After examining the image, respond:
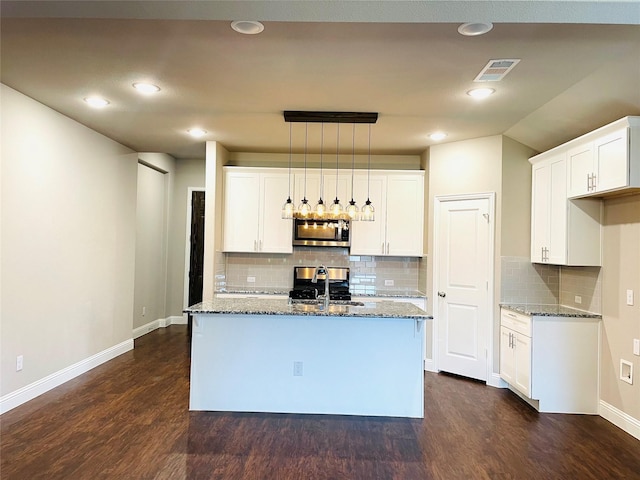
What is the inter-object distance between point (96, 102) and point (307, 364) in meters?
3.09

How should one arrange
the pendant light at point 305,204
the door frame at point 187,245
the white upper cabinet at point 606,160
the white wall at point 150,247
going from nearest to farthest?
the white upper cabinet at point 606,160 < the pendant light at point 305,204 < the white wall at point 150,247 < the door frame at point 187,245

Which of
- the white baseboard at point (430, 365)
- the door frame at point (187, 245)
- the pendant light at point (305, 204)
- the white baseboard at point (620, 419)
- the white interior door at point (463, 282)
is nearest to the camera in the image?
the white baseboard at point (620, 419)

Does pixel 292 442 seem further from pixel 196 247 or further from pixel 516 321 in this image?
pixel 196 247

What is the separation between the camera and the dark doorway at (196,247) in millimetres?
6980

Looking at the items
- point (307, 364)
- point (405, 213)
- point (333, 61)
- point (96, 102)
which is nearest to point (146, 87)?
point (96, 102)

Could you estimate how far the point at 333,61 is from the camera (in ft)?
9.25

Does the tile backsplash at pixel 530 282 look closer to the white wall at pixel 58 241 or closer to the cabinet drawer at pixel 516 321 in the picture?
the cabinet drawer at pixel 516 321

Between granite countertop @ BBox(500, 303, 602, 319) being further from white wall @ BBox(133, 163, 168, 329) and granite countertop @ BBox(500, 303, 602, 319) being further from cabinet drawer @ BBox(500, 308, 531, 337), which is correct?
white wall @ BBox(133, 163, 168, 329)

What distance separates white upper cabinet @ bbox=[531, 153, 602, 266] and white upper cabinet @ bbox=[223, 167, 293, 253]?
2995 mm

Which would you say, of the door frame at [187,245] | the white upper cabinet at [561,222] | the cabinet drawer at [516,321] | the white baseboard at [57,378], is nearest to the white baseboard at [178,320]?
the door frame at [187,245]

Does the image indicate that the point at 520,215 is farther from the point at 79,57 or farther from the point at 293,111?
the point at 79,57

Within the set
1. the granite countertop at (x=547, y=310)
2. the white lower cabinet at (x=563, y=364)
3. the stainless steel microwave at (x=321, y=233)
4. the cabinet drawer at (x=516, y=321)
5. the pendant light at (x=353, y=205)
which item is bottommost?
the white lower cabinet at (x=563, y=364)

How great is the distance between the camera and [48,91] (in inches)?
138

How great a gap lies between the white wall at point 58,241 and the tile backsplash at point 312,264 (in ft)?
4.93
